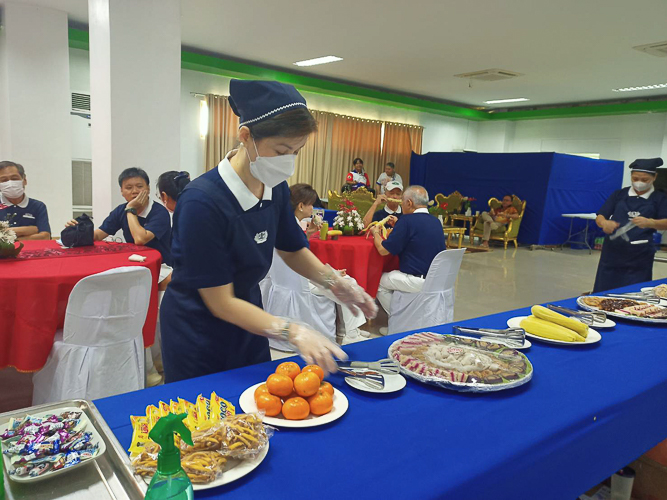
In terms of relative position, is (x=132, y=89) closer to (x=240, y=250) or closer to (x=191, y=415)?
(x=240, y=250)

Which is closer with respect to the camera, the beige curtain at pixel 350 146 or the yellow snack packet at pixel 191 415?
the yellow snack packet at pixel 191 415

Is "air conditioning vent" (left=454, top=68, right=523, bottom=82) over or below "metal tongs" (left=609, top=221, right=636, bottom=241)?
over

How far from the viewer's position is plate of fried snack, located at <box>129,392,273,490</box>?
77 centimetres

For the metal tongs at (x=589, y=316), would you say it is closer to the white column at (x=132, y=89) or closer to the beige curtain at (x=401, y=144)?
the white column at (x=132, y=89)

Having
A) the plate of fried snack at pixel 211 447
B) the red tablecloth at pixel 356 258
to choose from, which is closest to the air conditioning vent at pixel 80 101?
the red tablecloth at pixel 356 258

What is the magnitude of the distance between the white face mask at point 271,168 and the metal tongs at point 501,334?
743 millimetres

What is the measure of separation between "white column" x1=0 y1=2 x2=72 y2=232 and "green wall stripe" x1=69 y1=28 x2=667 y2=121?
41.6 inches

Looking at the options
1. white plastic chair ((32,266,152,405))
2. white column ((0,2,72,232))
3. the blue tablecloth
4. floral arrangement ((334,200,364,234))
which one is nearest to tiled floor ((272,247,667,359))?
floral arrangement ((334,200,364,234))

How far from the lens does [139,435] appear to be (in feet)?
2.75

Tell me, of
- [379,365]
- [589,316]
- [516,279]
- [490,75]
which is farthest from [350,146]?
[379,365]

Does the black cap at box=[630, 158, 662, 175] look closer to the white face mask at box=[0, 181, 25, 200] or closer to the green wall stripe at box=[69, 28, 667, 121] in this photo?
the white face mask at box=[0, 181, 25, 200]

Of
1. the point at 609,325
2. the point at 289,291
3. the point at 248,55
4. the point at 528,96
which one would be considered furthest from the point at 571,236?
the point at 609,325

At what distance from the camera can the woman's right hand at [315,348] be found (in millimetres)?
1057

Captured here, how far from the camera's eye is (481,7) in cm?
576
